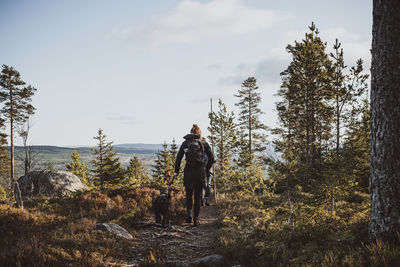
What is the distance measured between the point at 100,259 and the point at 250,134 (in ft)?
83.8

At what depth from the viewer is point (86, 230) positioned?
18.9ft

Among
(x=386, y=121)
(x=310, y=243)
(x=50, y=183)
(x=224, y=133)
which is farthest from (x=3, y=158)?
(x=386, y=121)

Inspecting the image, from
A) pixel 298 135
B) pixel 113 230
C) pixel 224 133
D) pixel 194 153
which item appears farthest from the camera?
pixel 298 135

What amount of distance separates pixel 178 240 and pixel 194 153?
243 centimetres

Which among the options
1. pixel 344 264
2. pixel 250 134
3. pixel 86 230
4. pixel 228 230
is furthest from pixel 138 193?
pixel 250 134

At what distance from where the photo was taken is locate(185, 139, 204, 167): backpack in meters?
6.59

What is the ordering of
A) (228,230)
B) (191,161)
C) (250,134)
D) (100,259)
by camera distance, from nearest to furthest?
(100,259) → (228,230) → (191,161) → (250,134)

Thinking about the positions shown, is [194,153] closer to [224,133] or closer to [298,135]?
[224,133]

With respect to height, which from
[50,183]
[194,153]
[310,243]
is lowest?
[50,183]

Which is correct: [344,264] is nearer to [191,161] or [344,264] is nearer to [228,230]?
[228,230]

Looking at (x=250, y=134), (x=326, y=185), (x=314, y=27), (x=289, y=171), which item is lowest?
(x=326, y=185)

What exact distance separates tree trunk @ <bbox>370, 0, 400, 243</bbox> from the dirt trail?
348cm

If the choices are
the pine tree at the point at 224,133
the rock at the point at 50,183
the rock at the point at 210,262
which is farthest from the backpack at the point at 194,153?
the rock at the point at 50,183

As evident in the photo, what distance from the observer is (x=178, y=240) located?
589 centimetres
